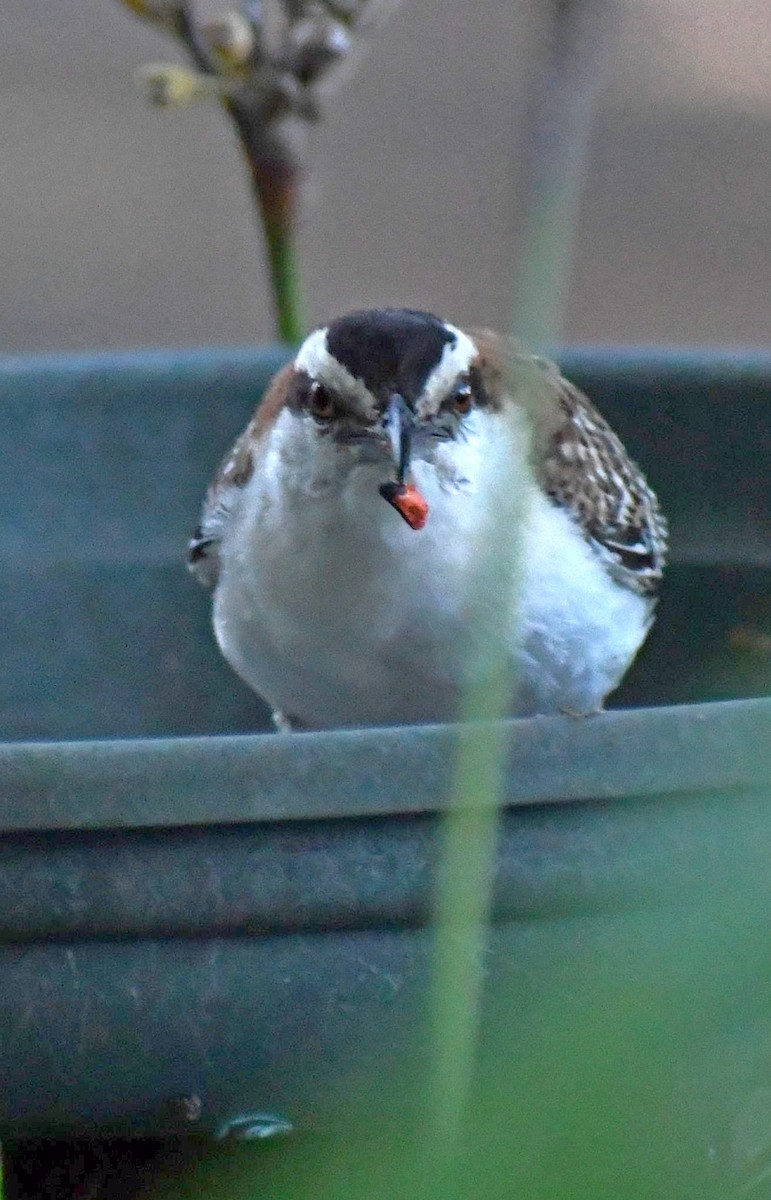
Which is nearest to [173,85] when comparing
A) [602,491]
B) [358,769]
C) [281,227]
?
[281,227]

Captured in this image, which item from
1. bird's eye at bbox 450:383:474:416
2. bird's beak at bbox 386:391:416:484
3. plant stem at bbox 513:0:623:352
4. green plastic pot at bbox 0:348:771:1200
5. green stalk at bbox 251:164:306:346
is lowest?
green plastic pot at bbox 0:348:771:1200

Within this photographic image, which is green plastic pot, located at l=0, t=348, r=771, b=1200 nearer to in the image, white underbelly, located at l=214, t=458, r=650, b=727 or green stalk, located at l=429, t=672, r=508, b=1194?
green stalk, located at l=429, t=672, r=508, b=1194

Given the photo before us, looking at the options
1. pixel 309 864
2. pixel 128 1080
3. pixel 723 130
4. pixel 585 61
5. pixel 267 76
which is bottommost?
pixel 128 1080

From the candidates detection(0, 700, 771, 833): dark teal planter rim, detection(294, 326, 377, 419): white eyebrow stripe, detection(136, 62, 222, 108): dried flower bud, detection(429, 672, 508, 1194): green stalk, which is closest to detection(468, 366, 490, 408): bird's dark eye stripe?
detection(294, 326, 377, 419): white eyebrow stripe

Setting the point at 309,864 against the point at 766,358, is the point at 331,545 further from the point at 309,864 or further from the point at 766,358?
the point at 766,358

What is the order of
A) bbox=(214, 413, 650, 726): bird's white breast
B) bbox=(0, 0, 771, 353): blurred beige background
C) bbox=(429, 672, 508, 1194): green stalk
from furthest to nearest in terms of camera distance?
bbox=(0, 0, 771, 353): blurred beige background
bbox=(214, 413, 650, 726): bird's white breast
bbox=(429, 672, 508, 1194): green stalk

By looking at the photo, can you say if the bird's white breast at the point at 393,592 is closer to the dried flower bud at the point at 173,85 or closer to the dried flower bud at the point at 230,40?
the dried flower bud at the point at 173,85

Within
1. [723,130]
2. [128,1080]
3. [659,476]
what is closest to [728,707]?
[128,1080]
